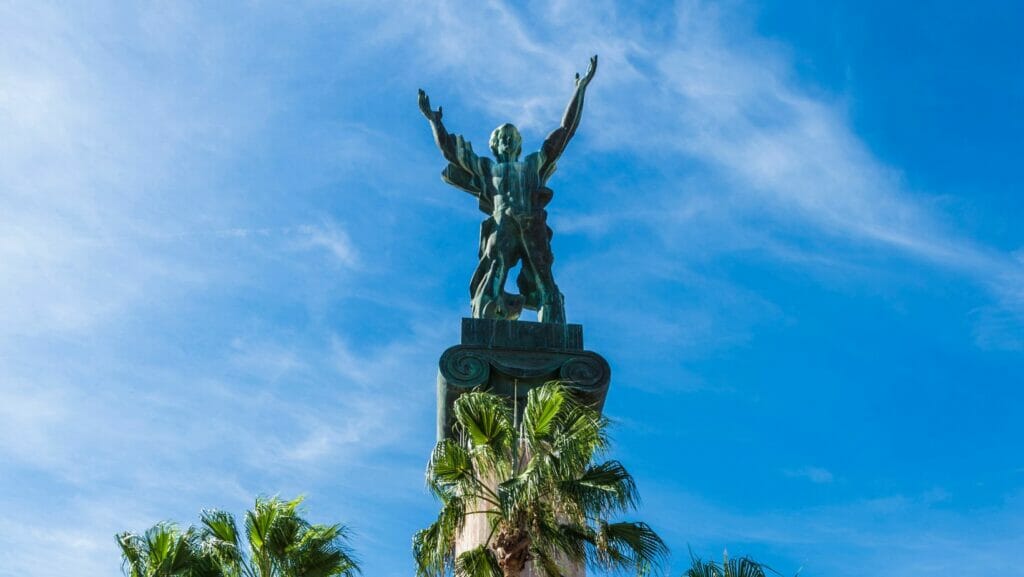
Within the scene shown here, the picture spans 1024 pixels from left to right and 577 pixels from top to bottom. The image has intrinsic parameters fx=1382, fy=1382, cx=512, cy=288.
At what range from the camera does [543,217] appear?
821 inches

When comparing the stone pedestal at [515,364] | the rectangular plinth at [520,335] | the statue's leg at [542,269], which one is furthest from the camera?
the statue's leg at [542,269]

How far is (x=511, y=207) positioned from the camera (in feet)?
68.0

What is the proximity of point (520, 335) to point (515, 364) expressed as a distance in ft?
1.67

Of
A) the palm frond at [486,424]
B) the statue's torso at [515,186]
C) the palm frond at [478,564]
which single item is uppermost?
the statue's torso at [515,186]

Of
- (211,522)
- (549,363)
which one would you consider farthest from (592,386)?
(211,522)

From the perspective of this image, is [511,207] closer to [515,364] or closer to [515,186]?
[515,186]

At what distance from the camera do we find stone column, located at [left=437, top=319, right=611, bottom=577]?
1789 cm

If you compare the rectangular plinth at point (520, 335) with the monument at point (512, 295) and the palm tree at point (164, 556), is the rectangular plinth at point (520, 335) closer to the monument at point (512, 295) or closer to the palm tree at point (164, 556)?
the monument at point (512, 295)

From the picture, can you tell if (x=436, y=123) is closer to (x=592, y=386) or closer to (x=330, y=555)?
(x=592, y=386)

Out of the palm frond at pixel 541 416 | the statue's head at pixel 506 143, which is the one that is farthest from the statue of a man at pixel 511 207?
the palm frond at pixel 541 416

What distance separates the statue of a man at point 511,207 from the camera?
20.0m

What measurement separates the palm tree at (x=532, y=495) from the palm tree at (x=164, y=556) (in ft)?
13.2

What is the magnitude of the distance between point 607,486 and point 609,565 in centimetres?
85

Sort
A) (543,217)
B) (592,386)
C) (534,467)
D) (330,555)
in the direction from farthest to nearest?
(543,217), (592,386), (330,555), (534,467)
